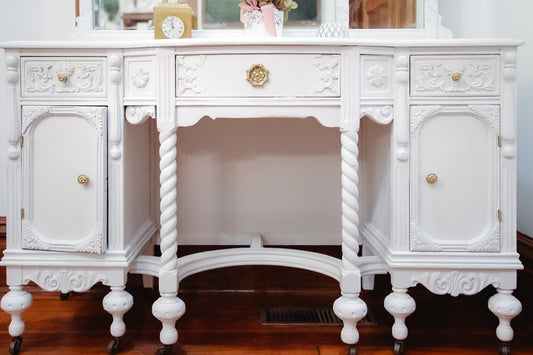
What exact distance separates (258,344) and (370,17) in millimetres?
1226

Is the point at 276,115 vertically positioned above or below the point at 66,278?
above

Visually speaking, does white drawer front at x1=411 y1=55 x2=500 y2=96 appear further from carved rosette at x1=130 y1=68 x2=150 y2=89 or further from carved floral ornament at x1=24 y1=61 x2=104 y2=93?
carved floral ornament at x1=24 y1=61 x2=104 y2=93

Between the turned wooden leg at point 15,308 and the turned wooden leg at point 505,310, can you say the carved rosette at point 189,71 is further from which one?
the turned wooden leg at point 505,310

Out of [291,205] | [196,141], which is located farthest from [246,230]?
[196,141]

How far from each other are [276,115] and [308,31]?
0.56 m

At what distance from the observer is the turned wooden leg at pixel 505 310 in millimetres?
1303

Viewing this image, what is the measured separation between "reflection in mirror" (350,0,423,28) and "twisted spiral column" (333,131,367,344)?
0.62 metres

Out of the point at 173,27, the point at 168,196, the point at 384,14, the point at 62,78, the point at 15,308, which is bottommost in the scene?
the point at 15,308

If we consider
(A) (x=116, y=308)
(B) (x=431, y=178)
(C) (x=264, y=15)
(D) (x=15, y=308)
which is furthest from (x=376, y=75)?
(D) (x=15, y=308)

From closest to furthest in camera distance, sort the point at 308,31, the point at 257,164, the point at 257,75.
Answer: the point at 257,75 → the point at 308,31 → the point at 257,164

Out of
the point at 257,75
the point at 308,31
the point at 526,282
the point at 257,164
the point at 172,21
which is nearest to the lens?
the point at 257,75

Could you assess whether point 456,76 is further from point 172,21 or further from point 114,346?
point 114,346

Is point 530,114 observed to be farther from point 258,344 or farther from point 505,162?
point 258,344

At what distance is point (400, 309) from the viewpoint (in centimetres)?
130
